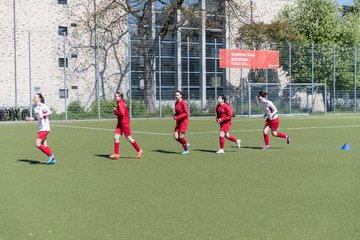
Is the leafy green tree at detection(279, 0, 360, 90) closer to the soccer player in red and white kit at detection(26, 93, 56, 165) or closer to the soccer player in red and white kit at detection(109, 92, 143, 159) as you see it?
the soccer player in red and white kit at detection(109, 92, 143, 159)

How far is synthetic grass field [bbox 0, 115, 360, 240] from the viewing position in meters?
6.04

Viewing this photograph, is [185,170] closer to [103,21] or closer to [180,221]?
[180,221]

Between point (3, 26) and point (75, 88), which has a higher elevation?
point (3, 26)

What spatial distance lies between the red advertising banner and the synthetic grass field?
2526 cm

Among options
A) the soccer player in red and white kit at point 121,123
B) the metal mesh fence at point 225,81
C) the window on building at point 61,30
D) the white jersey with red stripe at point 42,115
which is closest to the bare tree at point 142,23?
the metal mesh fence at point 225,81

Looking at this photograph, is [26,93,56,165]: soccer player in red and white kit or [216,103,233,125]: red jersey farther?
[216,103,233,125]: red jersey

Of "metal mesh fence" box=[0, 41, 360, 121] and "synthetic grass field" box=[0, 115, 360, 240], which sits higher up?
"metal mesh fence" box=[0, 41, 360, 121]

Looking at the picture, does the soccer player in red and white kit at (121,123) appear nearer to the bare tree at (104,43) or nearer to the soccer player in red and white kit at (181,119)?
the soccer player in red and white kit at (181,119)

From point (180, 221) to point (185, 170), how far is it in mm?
4633

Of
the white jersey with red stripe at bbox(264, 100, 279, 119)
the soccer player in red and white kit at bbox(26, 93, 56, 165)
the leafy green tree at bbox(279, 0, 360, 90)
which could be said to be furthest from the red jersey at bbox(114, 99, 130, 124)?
the leafy green tree at bbox(279, 0, 360, 90)

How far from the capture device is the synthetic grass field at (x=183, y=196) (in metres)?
6.04

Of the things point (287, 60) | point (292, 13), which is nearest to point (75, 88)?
point (287, 60)

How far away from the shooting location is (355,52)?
44.9 meters

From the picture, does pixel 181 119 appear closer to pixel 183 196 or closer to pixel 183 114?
pixel 183 114
